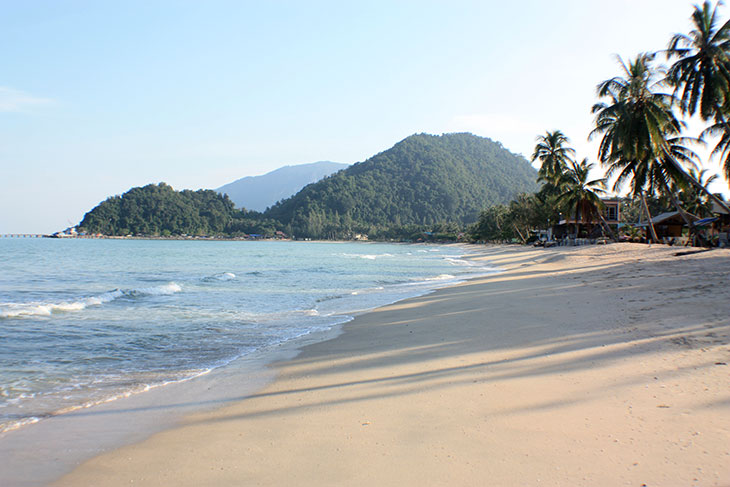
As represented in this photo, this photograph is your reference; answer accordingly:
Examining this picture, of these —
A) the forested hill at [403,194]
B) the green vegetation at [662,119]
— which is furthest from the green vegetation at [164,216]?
the green vegetation at [662,119]

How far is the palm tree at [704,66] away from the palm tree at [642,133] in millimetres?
2330

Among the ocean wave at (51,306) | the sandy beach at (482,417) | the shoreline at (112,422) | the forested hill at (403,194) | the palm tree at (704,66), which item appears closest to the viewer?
the sandy beach at (482,417)

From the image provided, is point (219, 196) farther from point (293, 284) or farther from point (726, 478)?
point (726, 478)

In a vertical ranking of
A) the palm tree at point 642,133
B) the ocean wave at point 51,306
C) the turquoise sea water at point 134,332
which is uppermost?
the palm tree at point 642,133

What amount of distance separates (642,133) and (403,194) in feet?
521

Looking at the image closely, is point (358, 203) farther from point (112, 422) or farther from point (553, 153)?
point (112, 422)

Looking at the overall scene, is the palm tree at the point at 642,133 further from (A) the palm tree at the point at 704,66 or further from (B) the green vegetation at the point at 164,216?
(B) the green vegetation at the point at 164,216

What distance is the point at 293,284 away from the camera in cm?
1917

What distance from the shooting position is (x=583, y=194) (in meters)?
41.9

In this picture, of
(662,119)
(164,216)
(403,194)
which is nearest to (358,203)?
(403,194)

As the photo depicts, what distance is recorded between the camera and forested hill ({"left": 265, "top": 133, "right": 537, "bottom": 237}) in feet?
568

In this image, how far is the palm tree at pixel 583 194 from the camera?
42250 millimetres

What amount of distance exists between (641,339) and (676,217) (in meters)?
42.8

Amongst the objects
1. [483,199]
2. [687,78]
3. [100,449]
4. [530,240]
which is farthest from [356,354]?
[483,199]
